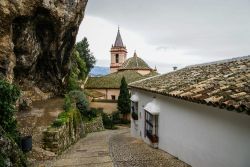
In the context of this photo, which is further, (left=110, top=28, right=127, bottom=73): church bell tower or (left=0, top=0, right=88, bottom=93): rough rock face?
(left=110, top=28, right=127, bottom=73): church bell tower

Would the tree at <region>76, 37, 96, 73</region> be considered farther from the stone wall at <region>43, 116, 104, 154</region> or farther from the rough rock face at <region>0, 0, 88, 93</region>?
the stone wall at <region>43, 116, 104, 154</region>

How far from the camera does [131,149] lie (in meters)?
14.9

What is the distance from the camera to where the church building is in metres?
44.2

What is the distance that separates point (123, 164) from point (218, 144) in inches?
165

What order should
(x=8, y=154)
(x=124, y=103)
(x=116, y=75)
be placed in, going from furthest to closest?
(x=116, y=75)
(x=124, y=103)
(x=8, y=154)

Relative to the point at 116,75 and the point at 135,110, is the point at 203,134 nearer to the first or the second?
the point at 135,110

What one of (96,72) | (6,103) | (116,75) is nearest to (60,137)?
(6,103)

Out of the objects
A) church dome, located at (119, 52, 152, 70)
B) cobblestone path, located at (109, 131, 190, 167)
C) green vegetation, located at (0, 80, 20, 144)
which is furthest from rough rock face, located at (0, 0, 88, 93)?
church dome, located at (119, 52, 152, 70)

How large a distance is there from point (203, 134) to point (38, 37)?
1364 cm

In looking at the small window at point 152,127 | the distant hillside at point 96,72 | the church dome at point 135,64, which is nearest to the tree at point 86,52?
the distant hillside at point 96,72

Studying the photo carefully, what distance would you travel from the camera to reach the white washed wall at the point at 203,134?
7.47 m

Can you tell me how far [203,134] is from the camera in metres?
9.55

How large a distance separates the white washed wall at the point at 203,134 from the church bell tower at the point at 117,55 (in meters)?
53.7

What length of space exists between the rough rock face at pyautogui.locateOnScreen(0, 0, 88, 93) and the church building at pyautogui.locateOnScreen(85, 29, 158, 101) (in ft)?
52.8
